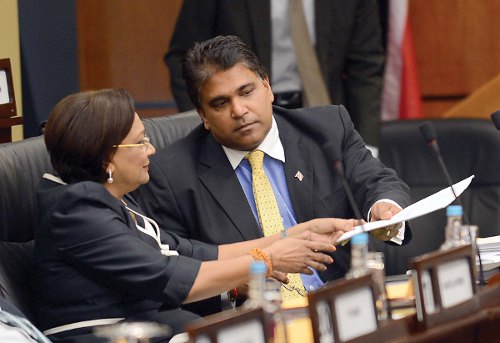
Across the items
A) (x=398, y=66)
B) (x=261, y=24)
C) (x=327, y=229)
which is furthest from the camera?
(x=398, y=66)

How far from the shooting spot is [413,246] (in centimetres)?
409

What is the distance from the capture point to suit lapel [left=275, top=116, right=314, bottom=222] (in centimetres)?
342

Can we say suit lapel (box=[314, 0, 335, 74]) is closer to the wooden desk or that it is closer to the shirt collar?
the shirt collar

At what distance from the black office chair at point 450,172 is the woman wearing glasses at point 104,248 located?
1153 millimetres

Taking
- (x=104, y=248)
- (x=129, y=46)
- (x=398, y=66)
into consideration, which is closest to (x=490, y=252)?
(x=104, y=248)

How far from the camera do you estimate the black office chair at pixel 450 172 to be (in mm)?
4090

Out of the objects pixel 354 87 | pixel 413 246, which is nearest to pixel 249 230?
pixel 413 246

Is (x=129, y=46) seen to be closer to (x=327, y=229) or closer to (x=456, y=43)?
(x=456, y=43)

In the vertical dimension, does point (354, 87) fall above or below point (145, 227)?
above

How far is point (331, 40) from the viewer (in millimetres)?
4543

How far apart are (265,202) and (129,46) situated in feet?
8.29

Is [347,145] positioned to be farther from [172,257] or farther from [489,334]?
[489,334]

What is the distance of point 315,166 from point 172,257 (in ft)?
2.57

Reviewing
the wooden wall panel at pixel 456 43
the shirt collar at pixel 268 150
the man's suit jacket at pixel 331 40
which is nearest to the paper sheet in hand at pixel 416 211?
the shirt collar at pixel 268 150
